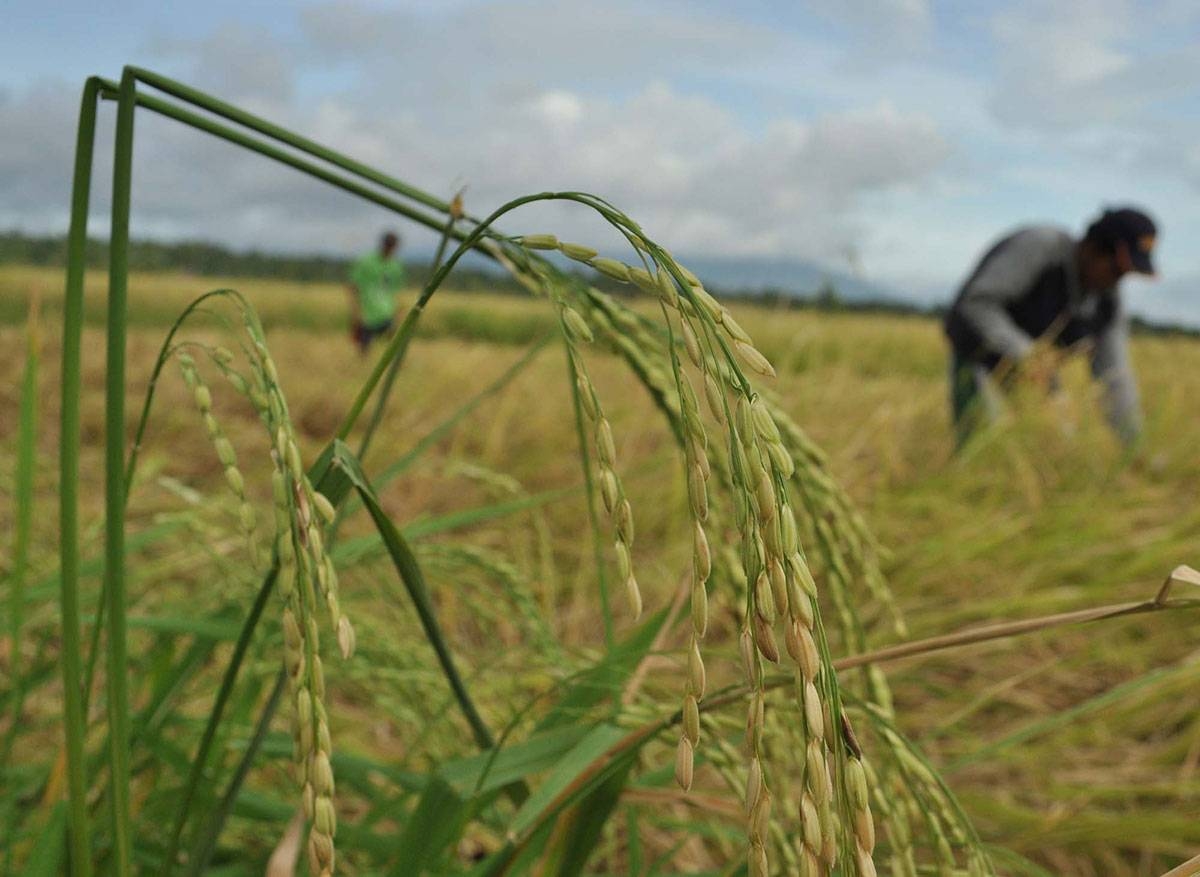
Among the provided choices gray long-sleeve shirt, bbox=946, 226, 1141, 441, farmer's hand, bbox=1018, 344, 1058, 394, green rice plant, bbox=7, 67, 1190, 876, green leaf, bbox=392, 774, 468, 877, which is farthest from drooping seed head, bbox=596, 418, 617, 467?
gray long-sleeve shirt, bbox=946, 226, 1141, 441

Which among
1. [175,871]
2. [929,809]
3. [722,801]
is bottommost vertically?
[175,871]

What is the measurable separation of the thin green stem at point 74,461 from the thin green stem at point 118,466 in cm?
2

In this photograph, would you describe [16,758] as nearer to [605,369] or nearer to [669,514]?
[669,514]

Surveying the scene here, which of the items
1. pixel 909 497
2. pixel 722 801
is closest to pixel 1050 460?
pixel 909 497

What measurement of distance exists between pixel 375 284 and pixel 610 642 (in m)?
7.97

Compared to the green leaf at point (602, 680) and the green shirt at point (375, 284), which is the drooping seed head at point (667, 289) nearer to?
the green leaf at point (602, 680)

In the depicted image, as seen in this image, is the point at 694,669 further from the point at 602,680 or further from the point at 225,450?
the point at 602,680

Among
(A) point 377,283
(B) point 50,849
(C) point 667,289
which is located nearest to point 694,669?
(C) point 667,289

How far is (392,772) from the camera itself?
84 centimetres

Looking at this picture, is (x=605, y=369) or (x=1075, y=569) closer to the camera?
(x=1075, y=569)

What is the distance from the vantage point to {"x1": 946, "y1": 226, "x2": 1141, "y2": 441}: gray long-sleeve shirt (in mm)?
3785

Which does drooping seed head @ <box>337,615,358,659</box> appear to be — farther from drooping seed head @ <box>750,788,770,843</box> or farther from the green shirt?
the green shirt

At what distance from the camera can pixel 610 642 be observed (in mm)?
745

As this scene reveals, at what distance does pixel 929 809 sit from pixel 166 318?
9736 mm
